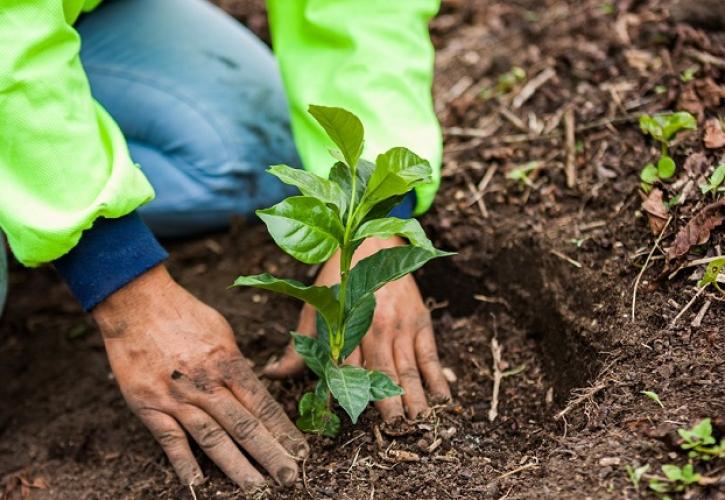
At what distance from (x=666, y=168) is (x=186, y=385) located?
1146mm

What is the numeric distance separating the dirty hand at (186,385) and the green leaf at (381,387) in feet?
0.73

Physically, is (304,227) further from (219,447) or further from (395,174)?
(219,447)

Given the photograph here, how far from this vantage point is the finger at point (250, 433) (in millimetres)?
1638

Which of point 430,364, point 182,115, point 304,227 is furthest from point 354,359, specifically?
point 182,115

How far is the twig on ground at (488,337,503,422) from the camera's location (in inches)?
69.7

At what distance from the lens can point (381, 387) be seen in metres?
1.55

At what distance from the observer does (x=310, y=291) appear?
146cm

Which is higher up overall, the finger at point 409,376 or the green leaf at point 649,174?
the green leaf at point 649,174

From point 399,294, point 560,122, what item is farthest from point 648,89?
point 399,294

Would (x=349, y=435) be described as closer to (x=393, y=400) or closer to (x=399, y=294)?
(x=393, y=400)

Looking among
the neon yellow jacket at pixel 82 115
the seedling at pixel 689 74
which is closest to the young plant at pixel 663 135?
the seedling at pixel 689 74

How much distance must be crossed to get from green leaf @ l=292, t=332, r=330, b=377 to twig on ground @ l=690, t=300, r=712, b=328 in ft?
2.30

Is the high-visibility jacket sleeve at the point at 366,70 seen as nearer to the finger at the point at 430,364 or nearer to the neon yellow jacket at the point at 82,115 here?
the neon yellow jacket at the point at 82,115

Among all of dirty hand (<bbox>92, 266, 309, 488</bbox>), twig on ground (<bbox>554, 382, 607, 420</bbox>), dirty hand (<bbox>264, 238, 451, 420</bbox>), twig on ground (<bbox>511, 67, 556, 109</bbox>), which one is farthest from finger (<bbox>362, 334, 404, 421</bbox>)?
twig on ground (<bbox>511, 67, 556, 109</bbox>)
